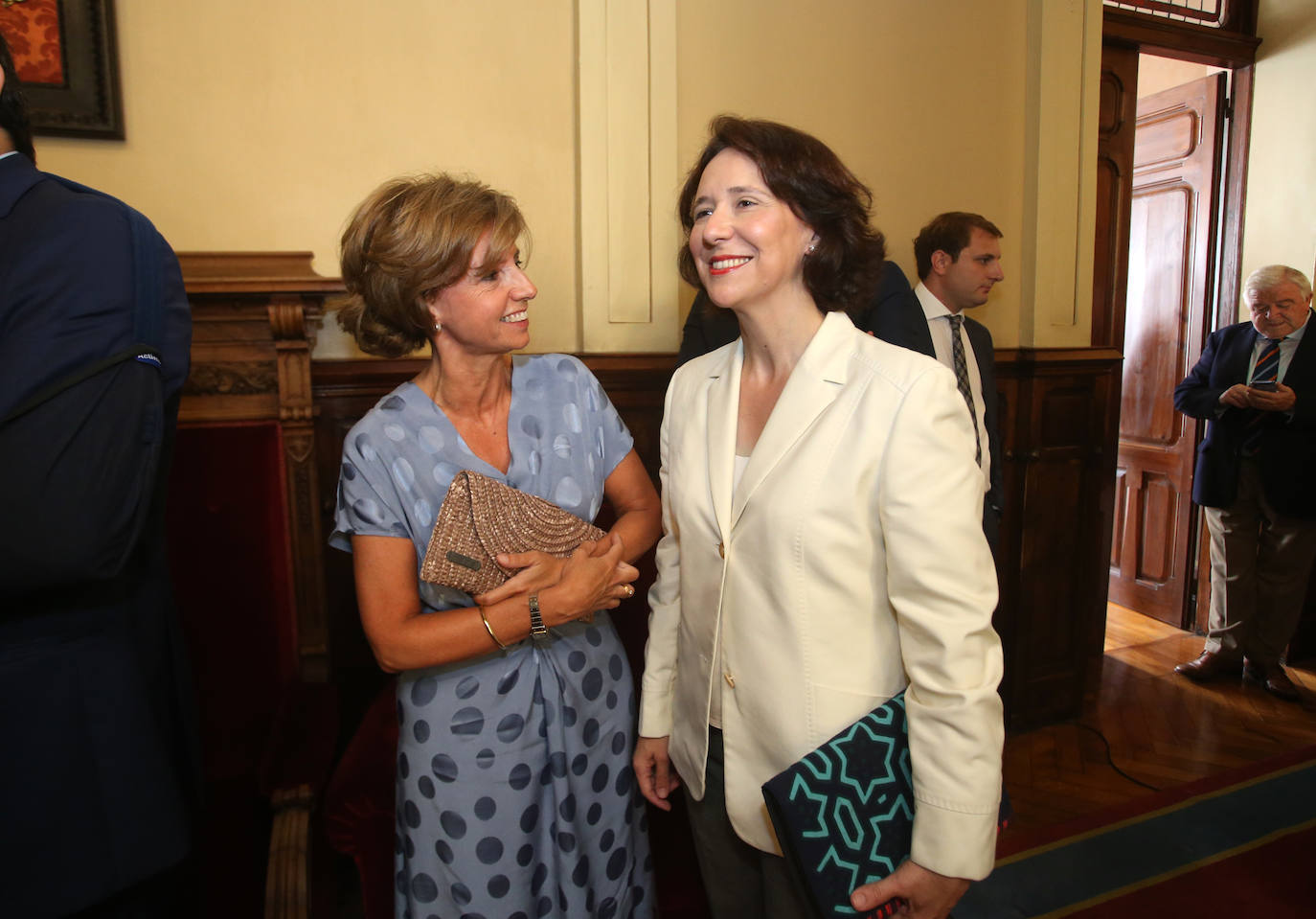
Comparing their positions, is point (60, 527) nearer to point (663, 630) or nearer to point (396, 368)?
point (663, 630)

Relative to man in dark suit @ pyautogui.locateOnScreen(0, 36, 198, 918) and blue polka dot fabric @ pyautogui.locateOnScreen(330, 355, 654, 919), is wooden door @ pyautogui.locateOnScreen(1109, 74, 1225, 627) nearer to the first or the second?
blue polka dot fabric @ pyautogui.locateOnScreen(330, 355, 654, 919)

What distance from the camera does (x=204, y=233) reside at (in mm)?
2348

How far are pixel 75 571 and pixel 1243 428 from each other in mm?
4350

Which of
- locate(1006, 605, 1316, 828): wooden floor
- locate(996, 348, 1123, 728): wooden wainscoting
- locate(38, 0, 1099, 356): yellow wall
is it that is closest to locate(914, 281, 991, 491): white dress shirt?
locate(38, 0, 1099, 356): yellow wall

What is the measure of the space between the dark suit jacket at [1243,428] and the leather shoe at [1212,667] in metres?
0.77

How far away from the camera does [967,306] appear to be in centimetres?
304

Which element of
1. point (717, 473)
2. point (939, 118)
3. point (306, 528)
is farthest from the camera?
point (939, 118)

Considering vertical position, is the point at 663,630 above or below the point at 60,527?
below

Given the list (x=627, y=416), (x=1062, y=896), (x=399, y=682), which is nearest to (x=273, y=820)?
(x=399, y=682)

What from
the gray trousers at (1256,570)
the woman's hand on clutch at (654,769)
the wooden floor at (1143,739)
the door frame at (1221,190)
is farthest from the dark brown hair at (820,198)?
the gray trousers at (1256,570)

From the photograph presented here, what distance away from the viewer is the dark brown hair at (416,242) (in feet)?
4.37

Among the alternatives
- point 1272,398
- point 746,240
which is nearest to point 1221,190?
point 1272,398

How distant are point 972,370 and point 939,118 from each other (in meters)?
1.09

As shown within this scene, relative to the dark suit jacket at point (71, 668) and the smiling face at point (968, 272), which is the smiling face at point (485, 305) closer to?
the dark suit jacket at point (71, 668)
